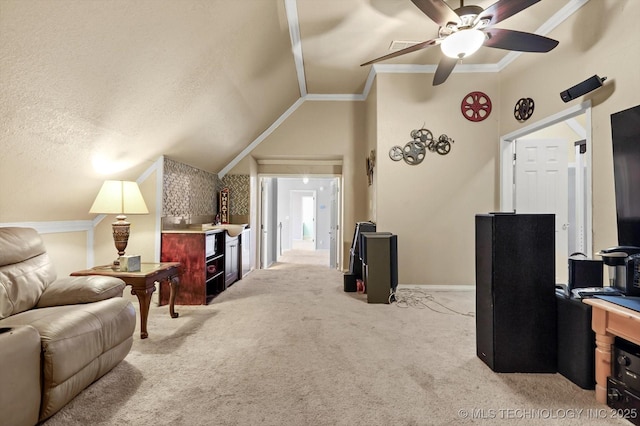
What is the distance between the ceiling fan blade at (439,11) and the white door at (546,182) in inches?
91.5

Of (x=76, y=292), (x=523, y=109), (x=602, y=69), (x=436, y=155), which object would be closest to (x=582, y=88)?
(x=602, y=69)

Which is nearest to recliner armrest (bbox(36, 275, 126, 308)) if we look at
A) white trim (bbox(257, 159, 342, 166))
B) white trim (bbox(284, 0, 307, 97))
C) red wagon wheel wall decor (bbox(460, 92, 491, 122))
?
white trim (bbox(284, 0, 307, 97))

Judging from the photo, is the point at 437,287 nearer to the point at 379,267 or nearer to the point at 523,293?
the point at 379,267

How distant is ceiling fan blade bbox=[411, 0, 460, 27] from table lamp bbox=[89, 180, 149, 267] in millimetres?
2765

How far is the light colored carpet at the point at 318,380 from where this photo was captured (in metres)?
1.55

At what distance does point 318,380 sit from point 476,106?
3987 mm

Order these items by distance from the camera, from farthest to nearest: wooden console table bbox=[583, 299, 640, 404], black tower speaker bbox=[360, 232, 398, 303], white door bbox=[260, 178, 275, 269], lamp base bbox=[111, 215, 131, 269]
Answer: white door bbox=[260, 178, 275, 269]
black tower speaker bbox=[360, 232, 398, 303]
lamp base bbox=[111, 215, 131, 269]
wooden console table bbox=[583, 299, 640, 404]

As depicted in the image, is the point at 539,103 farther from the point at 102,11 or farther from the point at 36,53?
the point at 36,53

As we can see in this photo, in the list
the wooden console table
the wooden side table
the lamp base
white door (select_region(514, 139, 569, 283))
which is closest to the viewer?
the wooden console table

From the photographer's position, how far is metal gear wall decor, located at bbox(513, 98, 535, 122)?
345 centimetres

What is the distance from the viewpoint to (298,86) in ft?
15.7

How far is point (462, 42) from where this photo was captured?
229 centimetres

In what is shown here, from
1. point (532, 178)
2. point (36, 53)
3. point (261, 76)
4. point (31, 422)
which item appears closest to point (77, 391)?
point (31, 422)

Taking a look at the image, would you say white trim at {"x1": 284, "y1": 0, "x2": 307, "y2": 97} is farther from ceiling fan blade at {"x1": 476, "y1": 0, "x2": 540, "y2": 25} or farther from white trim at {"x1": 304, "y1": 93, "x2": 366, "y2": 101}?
ceiling fan blade at {"x1": 476, "y1": 0, "x2": 540, "y2": 25}
